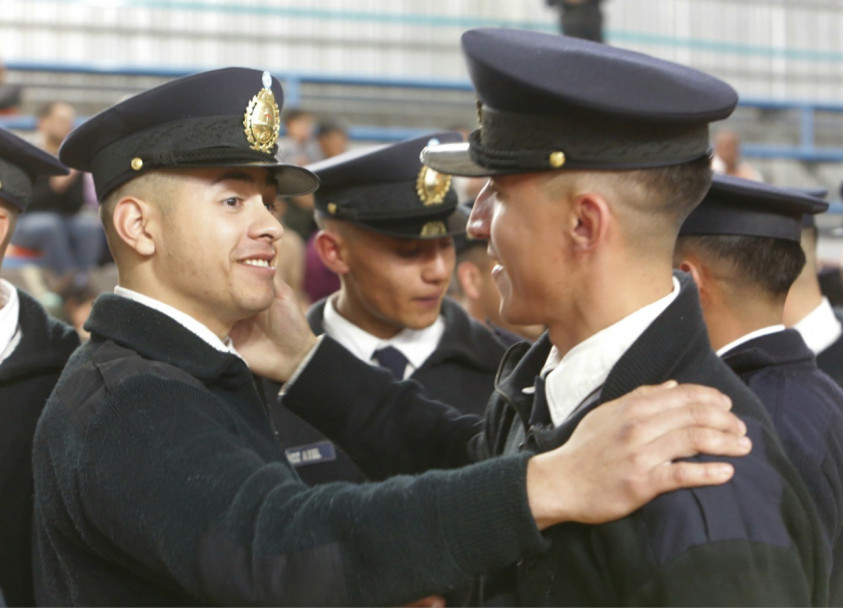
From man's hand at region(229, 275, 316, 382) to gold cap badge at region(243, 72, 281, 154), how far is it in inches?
18.4

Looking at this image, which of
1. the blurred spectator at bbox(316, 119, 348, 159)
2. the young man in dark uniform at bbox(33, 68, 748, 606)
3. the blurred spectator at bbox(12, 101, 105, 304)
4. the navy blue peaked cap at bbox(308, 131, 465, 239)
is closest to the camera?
the young man in dark uniform at bbox(33, 68, 748, 606)

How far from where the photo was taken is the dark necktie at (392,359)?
117 inches

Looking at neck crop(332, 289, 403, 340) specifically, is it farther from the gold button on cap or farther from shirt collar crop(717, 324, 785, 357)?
the gold button on cap

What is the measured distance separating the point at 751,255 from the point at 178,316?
3.58 feet

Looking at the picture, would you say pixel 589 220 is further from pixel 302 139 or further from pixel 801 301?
pixel 302 139

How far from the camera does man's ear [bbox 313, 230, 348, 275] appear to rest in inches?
121

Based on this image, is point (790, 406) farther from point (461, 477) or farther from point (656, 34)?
point (656, 34)

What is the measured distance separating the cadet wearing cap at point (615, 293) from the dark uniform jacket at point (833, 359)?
5.68ft

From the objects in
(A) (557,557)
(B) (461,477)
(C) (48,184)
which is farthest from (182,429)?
(C) (48,184)

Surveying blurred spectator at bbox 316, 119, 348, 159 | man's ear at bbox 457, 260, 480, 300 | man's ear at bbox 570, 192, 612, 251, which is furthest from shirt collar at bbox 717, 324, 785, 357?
blurred spectator at bbox 316, 119, 348, 159

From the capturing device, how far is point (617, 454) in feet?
4.59

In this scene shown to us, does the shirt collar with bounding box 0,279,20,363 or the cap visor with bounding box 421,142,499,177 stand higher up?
the cap visor with bounding box 421,142,499,177

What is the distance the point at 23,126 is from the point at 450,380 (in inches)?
227

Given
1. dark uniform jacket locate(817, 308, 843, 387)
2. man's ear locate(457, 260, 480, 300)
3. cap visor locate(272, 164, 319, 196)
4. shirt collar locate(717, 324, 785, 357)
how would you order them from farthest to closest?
man's ear locate(457, 260, 480, 300)
dark uniform jacket locate(817, 308, 843, 387)
shirt collar locate(717, 324, 785, 357)
cap visor locate(272, 164, 319, 196)
